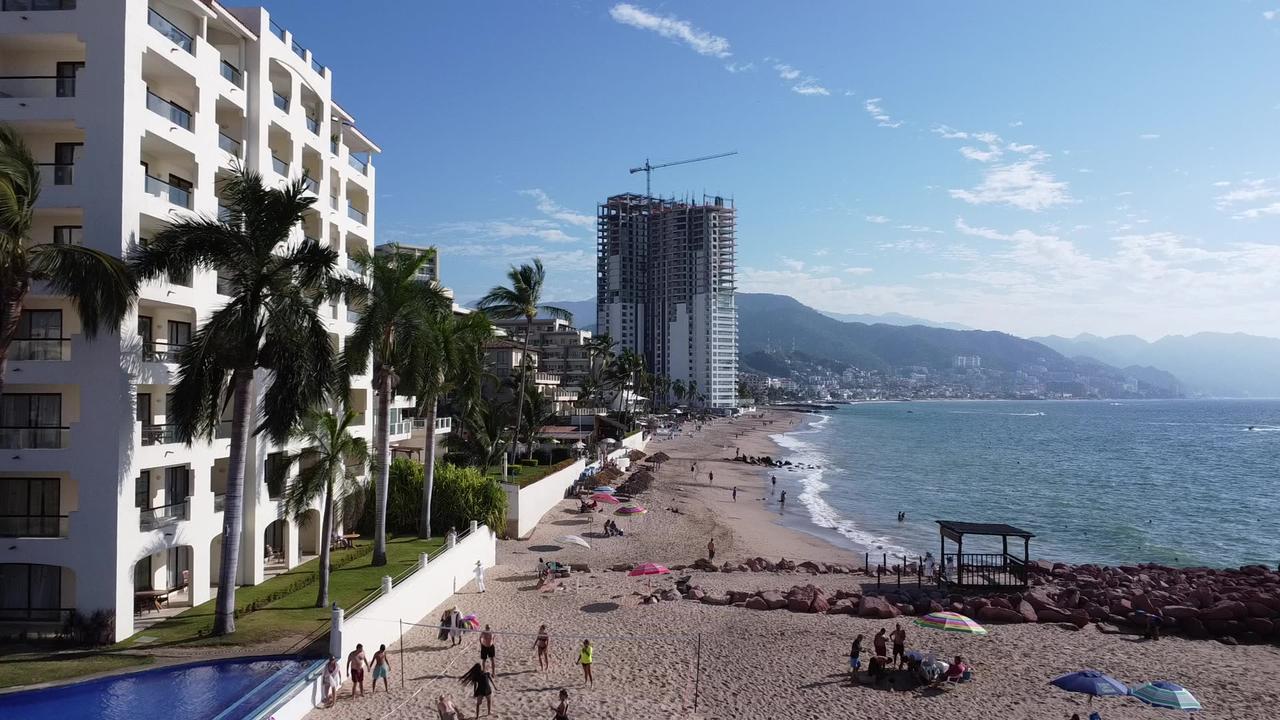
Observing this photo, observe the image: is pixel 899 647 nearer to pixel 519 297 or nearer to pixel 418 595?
pixel 418 595

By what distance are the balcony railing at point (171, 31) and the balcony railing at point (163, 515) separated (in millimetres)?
12684

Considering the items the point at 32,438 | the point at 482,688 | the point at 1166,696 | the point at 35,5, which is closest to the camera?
the point at 482,688

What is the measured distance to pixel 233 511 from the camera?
2027cm

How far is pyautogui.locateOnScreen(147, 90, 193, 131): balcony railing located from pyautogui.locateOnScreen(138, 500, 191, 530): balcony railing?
34.8 ft

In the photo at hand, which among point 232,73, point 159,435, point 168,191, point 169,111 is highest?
point 232,73

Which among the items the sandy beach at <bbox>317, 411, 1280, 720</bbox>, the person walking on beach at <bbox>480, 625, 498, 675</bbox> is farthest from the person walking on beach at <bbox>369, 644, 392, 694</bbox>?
the person walking on beach at <bbox>480, 625, 498, 675</bbox>

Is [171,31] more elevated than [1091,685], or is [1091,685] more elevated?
[171,31]

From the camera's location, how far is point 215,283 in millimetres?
23453

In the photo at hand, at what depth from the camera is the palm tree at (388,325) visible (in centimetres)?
2600

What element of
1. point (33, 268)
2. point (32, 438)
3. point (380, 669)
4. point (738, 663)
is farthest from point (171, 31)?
point (738, 663)

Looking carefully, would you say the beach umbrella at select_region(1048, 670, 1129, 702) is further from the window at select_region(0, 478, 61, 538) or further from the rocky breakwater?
the window at select_region(0, 478, 61, 538)

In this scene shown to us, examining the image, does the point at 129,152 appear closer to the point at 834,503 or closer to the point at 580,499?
the point at 580,499

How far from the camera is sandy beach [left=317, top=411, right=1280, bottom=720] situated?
60.3 feet

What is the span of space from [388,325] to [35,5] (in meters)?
12.5
